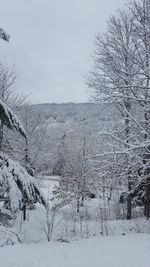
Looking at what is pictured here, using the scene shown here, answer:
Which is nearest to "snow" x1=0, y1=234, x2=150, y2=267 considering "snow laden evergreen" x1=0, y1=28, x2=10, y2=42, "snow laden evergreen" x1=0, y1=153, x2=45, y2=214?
"snow laden evergreen" x1=0, y1=153, x2=45, y2=214

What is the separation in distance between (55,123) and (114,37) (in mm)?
74374

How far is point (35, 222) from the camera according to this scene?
18.0 m

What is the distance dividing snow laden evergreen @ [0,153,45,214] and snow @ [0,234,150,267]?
115 cm

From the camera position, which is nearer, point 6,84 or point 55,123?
point 6,84

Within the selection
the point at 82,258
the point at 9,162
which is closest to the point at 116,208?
the point at 82,258

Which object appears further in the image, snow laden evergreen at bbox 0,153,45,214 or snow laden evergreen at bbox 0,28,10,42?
snow laden evergreen at bbox 0,28,10,42

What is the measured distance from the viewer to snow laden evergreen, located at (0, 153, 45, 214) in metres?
6.42

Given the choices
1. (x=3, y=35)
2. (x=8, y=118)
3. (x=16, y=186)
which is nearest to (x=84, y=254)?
(x=16, y=186)

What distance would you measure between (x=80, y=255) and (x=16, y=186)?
2426mm

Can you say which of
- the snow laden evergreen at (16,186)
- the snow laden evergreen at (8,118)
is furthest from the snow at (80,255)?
the snow laden evergreen at (8,118)

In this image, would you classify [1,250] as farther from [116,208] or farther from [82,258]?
[116,208]

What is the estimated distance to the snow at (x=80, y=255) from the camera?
705 cm

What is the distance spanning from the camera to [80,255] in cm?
791

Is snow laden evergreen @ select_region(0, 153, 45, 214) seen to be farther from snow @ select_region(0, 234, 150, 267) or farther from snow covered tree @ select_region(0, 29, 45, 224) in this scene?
snow @ select_region(0, 234, 150, 267)
